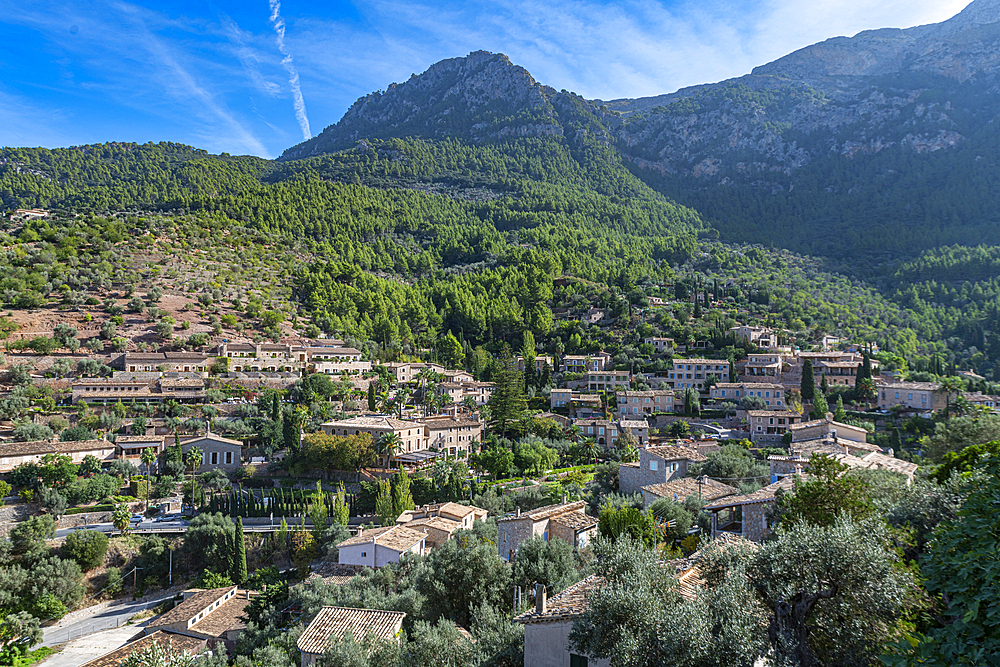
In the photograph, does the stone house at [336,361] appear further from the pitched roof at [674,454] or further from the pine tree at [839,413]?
the pine tree at [839,413]

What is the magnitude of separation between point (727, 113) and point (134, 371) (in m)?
192

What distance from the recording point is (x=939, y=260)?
108250 millimetres

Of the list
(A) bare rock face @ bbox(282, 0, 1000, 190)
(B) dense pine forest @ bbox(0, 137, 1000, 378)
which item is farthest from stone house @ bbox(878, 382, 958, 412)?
(A) bare rock face @ bbox(282, 0, 1000, 190)

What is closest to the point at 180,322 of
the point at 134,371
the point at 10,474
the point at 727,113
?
the point at 134,371

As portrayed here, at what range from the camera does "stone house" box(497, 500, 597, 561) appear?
23859 mm

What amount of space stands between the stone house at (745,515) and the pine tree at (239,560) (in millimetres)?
25614

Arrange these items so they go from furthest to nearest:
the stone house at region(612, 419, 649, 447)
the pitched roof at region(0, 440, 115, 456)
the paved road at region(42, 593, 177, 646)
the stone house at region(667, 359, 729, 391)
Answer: the stone house at region(667, 359, 729, 391), the stone house at region(612, 419, 649, 447), the pitched roof at region(0, 440, 115, 456), the paved road at region(42, 593, 177, 646)

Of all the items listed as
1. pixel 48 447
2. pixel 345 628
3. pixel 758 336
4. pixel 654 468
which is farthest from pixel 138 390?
pixel 758 336

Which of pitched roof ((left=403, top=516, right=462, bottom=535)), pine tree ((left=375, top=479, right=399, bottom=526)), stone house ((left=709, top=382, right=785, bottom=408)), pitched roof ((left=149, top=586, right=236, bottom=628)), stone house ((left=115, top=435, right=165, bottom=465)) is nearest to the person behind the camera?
pitched roof ((left=149, top=586, right=236, bottom=628))

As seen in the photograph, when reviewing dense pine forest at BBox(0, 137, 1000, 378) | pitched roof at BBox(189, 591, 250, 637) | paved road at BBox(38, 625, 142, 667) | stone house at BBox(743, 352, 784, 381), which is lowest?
paved road at BBox(38, 625, 142, 667)

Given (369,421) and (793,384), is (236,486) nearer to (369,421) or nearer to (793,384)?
(369,421)

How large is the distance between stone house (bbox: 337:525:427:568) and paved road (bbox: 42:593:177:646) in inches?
474

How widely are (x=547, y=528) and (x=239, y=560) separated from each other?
19588 millimetres

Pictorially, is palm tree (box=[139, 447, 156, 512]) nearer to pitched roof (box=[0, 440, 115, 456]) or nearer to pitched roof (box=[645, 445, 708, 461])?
pitched roof (box=[0, 440, 115, 456])
